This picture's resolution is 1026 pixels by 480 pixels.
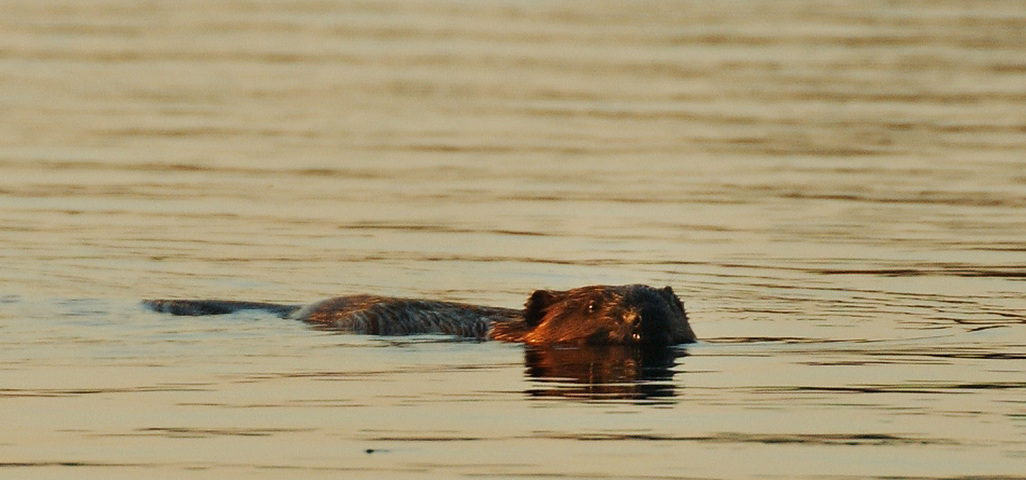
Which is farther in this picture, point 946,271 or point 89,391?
point 946,271

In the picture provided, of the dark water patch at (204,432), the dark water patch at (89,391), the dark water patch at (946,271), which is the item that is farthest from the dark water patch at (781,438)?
the dark water patch at (946,271)

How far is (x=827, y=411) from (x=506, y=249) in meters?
6.90

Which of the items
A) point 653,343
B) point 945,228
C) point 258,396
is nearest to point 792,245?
point 945,228

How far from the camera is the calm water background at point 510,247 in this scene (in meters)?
9.60

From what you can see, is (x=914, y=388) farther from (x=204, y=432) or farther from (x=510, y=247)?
(x=510, y=247)

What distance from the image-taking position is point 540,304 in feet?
43.4

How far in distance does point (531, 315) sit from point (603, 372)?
1448mm

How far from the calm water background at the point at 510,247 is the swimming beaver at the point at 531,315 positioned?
13.9 inches

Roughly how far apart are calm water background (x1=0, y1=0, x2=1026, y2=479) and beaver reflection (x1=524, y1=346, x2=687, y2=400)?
0.05 m

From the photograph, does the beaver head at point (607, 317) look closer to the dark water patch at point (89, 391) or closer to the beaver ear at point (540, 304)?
the beaver ear at point (540, 304)

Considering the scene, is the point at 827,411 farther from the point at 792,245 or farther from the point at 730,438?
the point at 792,245

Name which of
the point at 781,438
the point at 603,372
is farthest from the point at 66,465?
the point at 603,372

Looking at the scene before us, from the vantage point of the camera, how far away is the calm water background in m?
9.60

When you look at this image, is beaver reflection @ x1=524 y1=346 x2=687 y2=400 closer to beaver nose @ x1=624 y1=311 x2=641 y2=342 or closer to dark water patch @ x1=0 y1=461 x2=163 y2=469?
beaver nose @ x1=624 y1=311 x2=641 y2=342
